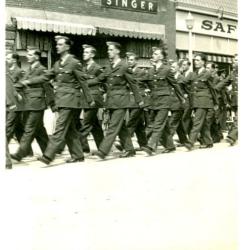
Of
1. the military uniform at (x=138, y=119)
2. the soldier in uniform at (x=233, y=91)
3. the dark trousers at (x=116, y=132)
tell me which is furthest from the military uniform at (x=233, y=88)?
the dark trousers at (x=116, y=132)

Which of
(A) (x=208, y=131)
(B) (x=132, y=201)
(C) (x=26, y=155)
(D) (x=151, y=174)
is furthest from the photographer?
(A) (x=208, y=131)

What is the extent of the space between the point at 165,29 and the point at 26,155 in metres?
8.85

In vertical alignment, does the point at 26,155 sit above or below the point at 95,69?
below

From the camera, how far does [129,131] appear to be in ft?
30.5

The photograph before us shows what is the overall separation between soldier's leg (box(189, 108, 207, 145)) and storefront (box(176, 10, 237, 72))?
3.42ft

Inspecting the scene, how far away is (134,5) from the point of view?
44.5ft

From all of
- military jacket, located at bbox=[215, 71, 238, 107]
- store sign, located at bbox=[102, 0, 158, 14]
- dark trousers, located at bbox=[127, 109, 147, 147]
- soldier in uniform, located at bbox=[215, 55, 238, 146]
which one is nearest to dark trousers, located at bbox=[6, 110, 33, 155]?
dark trousers, located at bbox=[127, 109, 147, 147]

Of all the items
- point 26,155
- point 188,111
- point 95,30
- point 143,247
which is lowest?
point 143,247

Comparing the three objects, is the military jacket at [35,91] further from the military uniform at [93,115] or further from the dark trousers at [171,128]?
the dark trousers at [171,128]

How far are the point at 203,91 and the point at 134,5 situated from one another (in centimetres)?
413

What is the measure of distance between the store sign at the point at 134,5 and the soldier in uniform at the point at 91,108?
3796 mm

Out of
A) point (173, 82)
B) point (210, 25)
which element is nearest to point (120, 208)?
point (173, 82)

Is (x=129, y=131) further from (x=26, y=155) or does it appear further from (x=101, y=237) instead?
(x=101, y=237)

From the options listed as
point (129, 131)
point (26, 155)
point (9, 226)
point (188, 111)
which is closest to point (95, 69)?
point (129, 131)
